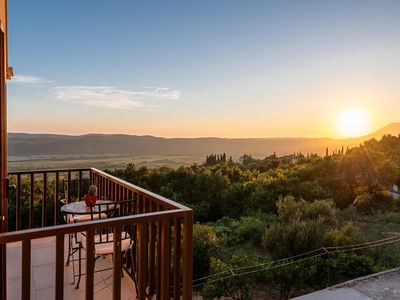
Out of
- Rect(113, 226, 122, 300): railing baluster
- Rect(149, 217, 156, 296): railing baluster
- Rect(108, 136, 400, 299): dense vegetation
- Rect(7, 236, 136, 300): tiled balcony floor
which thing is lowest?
Rect(108, 136, 400, 299): dense vegetation

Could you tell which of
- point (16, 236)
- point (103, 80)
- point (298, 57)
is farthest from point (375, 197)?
point (16, 236)

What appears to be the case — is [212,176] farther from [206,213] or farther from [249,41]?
[249,41]

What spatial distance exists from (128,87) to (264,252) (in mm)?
7618

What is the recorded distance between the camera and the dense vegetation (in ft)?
14.3

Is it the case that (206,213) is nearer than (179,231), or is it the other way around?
(179,231)

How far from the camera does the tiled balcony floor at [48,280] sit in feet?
8.60

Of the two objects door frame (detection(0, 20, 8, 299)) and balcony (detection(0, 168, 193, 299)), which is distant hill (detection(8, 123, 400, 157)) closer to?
balcony (detection(0, 168, 193, 299))

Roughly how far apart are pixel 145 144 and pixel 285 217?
42.1 ft

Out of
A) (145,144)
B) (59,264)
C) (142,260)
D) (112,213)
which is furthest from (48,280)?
(145,144)

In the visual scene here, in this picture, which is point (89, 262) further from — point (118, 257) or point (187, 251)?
point (187, 251)

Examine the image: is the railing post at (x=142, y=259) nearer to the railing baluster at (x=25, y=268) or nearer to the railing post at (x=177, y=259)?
the railing post at (x=177, y=259)

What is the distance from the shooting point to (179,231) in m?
2.10

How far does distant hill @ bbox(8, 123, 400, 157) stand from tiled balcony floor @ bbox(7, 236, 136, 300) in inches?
93.0

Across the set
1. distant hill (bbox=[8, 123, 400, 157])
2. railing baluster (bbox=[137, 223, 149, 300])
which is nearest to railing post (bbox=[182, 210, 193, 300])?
railing baluster (bbox=[137, 223, 149, 300])
